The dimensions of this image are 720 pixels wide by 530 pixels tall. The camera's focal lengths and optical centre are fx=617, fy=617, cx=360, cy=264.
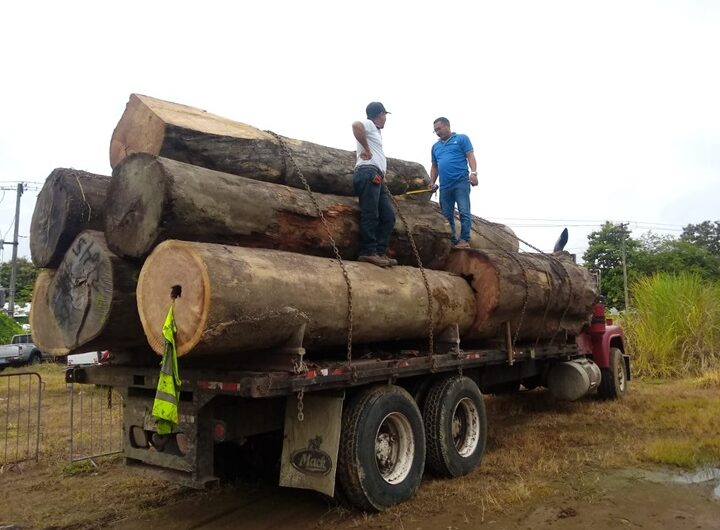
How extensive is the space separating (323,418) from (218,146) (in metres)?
2.45

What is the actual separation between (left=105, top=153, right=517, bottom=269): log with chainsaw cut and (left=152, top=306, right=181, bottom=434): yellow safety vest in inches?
28.6

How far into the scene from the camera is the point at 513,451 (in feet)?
22.6

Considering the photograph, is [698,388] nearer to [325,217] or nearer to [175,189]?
[325,217]

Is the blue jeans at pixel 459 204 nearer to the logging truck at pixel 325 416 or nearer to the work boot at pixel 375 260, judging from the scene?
the logging truck at pixel 325 416

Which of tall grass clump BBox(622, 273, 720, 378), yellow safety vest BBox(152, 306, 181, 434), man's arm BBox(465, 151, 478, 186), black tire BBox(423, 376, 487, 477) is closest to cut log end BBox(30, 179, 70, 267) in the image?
yellow safety vest BBox(152, 306, 181, 434)

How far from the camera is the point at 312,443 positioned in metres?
4.72

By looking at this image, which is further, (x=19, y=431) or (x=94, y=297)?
(x=19, y=431)

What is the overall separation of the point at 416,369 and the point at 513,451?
210cm

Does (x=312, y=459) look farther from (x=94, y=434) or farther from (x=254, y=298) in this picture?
(x=94, y=434)

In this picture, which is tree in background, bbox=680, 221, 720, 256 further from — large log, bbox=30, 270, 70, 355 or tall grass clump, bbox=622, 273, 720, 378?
large log, bbox=30, 270, 70, 355

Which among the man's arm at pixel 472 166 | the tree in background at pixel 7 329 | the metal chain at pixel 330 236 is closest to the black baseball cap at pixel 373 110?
the metal chain at pixel 330 236

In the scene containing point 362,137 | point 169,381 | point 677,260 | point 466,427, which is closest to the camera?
point 169,381

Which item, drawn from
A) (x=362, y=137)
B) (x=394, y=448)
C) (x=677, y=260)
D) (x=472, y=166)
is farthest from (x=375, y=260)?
(x=677, y=260)

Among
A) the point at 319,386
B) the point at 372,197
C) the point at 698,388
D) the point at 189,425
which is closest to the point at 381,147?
the point at 372,197
